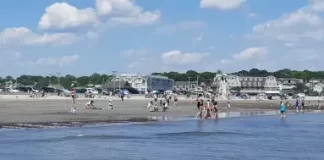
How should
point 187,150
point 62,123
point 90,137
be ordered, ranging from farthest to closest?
point 62,123, point 90,137, point 187,150

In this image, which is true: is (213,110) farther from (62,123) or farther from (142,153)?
(142,153)

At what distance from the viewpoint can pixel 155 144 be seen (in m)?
27.0

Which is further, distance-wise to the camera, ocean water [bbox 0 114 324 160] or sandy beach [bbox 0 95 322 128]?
sandy beach [bbox 0 95 322 128]

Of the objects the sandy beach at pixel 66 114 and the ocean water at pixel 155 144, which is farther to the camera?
the sandy beach at pixel 66 114

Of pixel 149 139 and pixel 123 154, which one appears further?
pixel 149 139

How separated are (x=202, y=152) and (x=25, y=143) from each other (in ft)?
25.1

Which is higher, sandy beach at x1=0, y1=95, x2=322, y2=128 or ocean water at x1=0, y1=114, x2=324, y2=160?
sandy beach at x1=0, y1=95, x2=322, y2=128

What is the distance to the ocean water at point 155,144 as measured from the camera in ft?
74.7

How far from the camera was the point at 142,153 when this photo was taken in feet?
77.0

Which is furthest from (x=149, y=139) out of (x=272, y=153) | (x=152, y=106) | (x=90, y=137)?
(x=152, y=106)

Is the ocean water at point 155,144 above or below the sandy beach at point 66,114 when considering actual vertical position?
below

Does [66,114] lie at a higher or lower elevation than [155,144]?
higher

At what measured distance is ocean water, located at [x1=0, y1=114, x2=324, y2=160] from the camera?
22.8 m

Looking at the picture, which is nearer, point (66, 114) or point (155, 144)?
point (155, 144)
